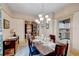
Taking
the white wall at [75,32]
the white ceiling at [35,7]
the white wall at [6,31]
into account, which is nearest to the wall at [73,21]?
the white wall at [75,32]

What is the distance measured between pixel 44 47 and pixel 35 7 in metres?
0.88

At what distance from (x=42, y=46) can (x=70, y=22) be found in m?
0.79

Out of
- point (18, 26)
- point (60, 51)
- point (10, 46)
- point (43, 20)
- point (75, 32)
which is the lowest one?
point (60, 51)

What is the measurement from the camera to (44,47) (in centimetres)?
260

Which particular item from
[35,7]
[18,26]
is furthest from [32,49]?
[35,7]

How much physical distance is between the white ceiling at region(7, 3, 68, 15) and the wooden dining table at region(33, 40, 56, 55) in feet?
2.20

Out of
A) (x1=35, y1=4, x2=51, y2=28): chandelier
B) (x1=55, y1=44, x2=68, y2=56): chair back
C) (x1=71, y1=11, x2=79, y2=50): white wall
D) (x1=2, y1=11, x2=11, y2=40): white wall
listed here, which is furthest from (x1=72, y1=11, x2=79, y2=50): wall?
(x1=2, y1=11, x2=11, y2=40): white wall

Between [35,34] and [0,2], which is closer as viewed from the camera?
[0,2]

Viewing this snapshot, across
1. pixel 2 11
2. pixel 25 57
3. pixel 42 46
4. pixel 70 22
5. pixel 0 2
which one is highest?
pixel 0 2

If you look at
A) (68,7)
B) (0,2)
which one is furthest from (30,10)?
(68,7)

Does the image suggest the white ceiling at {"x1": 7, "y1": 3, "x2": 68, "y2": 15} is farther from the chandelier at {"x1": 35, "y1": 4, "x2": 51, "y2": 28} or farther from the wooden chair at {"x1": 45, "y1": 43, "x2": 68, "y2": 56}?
the wooden chair at {"x1": 45, "y1": 43, "x2": 68, "y2": 56}

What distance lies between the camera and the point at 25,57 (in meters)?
2.46

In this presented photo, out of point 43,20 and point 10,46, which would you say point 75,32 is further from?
point 10,46

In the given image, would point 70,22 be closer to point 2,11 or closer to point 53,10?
point 53,10
